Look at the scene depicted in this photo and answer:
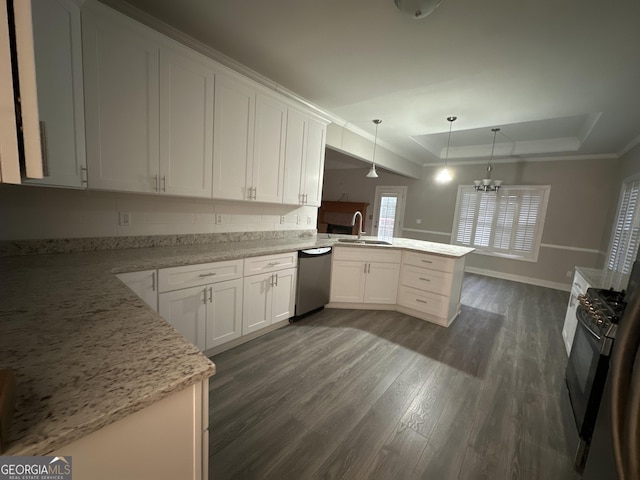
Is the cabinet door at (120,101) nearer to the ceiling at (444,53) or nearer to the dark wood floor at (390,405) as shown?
the ceiling at (444,53)

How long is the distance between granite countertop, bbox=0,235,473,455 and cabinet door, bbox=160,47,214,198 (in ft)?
3.31

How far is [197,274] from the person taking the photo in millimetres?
1951

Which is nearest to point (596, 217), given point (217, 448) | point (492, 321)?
point (492, 321)

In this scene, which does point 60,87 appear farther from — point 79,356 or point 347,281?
point 347,281

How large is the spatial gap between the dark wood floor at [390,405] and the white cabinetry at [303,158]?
1.57m

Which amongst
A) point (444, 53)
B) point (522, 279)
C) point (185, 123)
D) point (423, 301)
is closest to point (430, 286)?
point (423, 301)

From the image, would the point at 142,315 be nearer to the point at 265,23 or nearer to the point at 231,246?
the point at 231,246

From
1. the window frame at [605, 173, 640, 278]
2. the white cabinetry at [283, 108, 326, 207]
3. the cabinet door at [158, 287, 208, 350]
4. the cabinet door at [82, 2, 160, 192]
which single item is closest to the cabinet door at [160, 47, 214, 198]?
the cabinet door at [82, 2, 160, 192]

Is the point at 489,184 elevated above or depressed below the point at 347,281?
above

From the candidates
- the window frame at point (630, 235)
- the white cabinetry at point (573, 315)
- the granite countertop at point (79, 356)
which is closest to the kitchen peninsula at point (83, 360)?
the granite countertop at point (79, 356)

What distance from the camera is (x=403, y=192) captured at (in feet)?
23.1

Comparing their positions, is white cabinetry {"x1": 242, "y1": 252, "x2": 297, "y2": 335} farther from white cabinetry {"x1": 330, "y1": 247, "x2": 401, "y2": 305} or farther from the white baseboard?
the white baseboard

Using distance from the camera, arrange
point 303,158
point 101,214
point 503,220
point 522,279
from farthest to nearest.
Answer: point 503,220 < point 522,279 < point 303,158 < point 101,214

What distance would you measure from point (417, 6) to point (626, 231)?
4.24 meters
